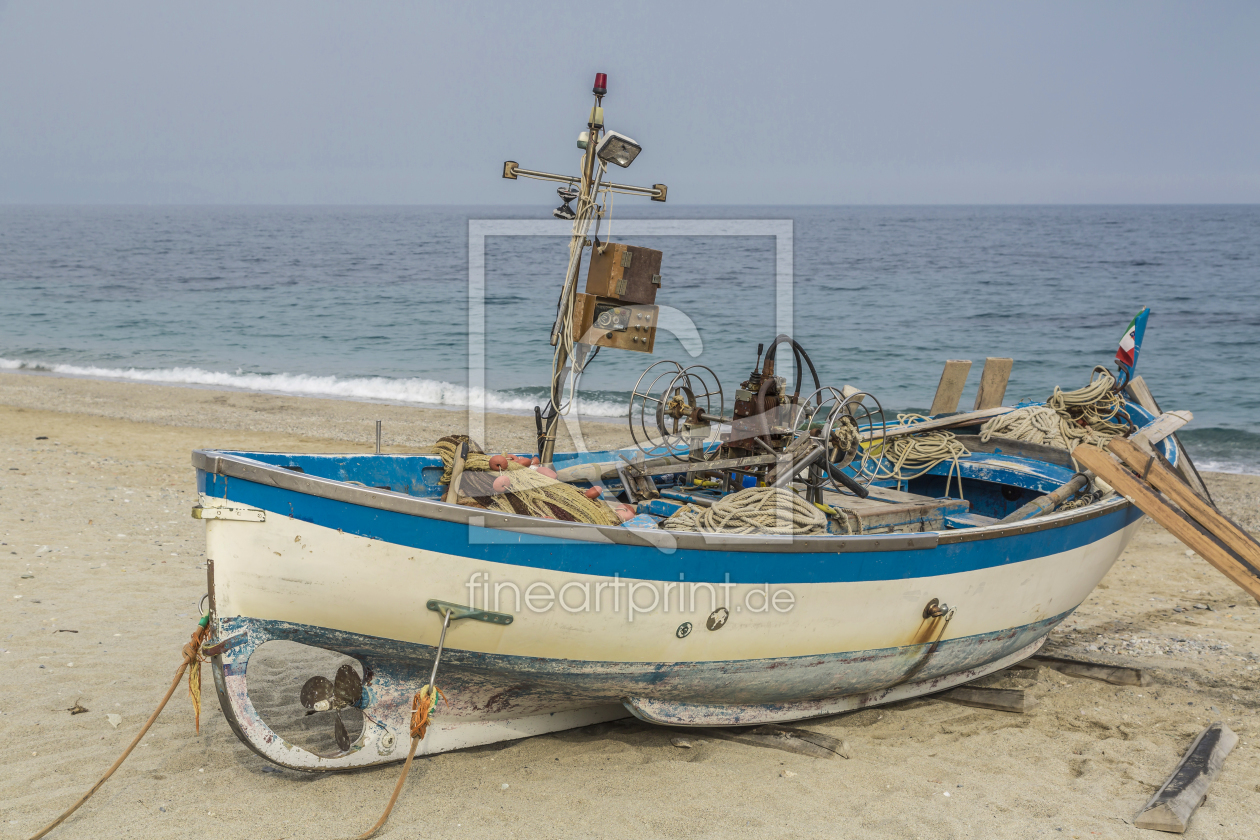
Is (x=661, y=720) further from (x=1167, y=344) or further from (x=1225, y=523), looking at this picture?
(x=1167, y=344)

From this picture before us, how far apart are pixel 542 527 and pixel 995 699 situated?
3.31m

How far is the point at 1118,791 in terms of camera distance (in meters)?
4.83


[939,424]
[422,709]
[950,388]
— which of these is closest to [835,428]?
[939,424]

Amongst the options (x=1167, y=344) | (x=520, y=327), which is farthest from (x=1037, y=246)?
(x=520, y=327)

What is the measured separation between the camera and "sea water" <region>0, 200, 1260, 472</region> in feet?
67.7

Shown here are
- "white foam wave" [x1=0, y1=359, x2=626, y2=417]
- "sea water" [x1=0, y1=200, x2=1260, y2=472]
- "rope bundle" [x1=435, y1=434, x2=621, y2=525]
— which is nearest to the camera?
"rope bundle" [x1=435, y1=434, x2=621, y2=525]

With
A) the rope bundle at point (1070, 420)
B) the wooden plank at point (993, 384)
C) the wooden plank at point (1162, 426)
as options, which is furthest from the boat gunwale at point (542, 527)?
the wooden plank at point (993, 384)

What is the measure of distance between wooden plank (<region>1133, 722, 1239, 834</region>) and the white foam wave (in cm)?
1248

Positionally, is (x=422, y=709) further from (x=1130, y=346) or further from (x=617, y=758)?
(x=1130, y=346)

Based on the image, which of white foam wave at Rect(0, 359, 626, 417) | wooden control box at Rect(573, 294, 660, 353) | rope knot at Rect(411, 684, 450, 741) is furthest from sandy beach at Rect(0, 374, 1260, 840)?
white foam wave at Rect(0, 359, 626, 417)

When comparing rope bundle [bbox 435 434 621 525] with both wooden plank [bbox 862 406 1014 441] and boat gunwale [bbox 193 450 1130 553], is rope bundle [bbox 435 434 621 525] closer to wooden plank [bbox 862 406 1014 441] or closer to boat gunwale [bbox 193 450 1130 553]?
boat gunwale [bbox 193 450 1130 553]

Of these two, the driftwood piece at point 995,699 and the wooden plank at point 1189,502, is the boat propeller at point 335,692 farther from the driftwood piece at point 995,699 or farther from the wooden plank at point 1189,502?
the wooden plank at point 1189,502

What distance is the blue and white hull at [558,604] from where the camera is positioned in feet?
13.0

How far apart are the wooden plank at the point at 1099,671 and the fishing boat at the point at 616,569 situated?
25cm
